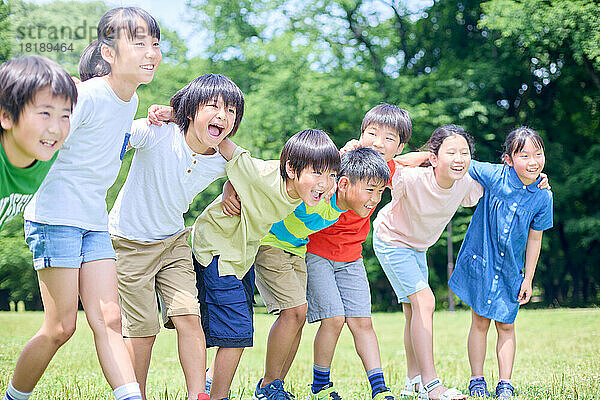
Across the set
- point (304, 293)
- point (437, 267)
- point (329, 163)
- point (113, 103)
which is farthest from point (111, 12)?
point (437, 267)

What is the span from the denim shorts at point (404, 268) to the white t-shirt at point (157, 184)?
1699 mm

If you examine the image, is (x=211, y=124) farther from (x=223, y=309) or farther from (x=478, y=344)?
(x=478, y=344)

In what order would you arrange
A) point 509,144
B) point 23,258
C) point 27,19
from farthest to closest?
point 23,258
point 27,19
point 509,144

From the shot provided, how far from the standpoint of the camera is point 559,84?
23.2m

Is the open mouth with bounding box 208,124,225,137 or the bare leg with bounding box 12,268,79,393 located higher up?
the open mouth with bounding box 208,124,225,137

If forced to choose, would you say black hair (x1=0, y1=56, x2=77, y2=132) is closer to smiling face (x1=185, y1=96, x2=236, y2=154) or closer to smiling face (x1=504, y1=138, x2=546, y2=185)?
smiling face (x1=185, y1=96, x2=236, y2=154)

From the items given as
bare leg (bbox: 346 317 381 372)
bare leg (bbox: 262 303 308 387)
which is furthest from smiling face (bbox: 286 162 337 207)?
bare leg (bbox: 346 317 381 372)

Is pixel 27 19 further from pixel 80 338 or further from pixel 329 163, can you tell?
pixel 329 163

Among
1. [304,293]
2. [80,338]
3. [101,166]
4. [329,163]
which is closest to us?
[101,166]

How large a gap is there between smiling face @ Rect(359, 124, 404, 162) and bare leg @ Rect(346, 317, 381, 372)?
1.22 m

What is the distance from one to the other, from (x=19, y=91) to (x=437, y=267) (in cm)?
2383

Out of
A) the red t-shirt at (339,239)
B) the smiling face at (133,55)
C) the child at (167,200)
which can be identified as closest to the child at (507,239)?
the red t-shirt at (339,239)

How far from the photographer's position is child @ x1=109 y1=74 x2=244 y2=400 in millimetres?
3900

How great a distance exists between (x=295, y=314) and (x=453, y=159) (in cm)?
163
